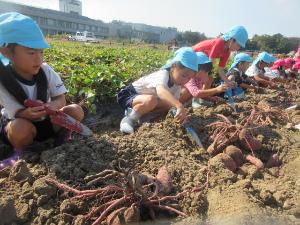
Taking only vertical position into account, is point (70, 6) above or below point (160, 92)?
below

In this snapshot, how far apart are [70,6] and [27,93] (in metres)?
90.1

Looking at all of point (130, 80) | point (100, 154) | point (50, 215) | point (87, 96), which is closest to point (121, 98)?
point (87, 96)

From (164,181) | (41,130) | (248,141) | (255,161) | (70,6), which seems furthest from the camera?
(70,6)

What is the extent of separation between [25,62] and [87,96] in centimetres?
146

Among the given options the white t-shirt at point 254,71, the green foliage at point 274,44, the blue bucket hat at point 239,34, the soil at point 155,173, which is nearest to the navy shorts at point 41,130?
the soil at point 155,173

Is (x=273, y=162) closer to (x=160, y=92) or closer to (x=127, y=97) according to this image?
(x=160, y=92)

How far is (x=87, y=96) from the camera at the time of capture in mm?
3895

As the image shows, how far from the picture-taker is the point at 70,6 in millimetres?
87688

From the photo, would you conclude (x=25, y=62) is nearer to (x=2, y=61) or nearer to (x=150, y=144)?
(x=2, y=61)

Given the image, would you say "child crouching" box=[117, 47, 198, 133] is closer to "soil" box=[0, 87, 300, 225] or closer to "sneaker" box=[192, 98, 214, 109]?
"soil" box=[0, 87, 300, 225]

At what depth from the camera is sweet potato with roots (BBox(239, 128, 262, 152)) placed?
10.6 ft

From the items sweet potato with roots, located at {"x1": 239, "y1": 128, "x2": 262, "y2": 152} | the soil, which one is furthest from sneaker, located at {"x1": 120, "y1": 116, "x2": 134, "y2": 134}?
sweet potato with roots, located at {"x1": 239, "y1": 128, "x2": 262, "y2": 152}

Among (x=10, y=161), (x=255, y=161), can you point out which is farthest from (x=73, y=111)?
(x=255, y=161)

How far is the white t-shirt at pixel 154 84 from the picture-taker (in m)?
3.57
